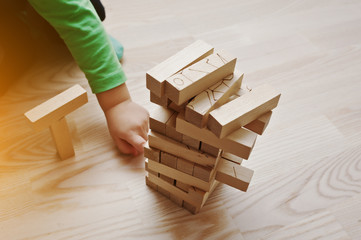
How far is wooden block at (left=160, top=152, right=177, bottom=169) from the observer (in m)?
0.71

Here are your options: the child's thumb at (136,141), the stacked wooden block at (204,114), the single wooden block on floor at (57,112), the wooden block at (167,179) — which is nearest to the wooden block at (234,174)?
the stacked wooden block at (204,114)

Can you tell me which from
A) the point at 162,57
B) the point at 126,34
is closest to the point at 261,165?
the point at 162,57

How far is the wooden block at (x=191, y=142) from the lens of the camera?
2.16 ft

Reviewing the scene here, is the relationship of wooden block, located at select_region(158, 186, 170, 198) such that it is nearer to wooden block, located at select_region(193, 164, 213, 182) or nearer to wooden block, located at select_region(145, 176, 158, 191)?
wooden block, located at select_region(145, 176, 158, 191)

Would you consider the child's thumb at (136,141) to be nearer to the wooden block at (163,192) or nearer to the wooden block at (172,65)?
the wooden block at (163,192)

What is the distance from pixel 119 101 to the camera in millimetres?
938

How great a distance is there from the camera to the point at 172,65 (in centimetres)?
60

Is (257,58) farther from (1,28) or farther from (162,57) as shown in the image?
(1,28)

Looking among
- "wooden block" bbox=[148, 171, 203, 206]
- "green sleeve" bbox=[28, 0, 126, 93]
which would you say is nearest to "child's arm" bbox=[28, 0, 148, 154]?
"green sleeve" bbox=[28, 0, 126, 93]

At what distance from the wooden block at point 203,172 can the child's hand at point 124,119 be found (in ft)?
0.72

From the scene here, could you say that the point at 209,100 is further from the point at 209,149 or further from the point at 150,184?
the point at 150,184

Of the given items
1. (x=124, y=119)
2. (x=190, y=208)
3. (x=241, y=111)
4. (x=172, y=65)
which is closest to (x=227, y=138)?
(x=241, y=111)

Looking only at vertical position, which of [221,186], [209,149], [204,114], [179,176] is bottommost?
[221,186]

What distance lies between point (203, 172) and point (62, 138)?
367 millimetres
